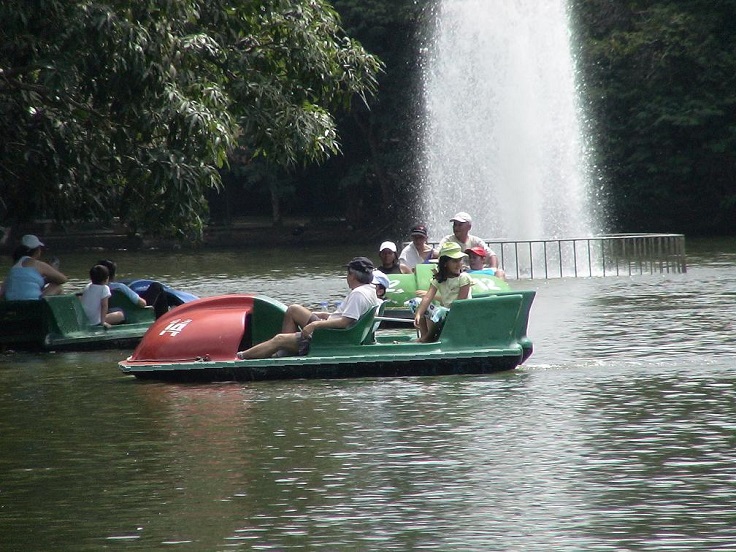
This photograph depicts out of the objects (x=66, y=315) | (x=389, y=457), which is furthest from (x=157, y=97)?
(x=389, y=457)

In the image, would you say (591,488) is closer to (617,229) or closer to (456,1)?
(456,1)

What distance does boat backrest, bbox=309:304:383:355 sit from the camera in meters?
14.5

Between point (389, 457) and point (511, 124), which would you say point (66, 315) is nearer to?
point (389, 457)

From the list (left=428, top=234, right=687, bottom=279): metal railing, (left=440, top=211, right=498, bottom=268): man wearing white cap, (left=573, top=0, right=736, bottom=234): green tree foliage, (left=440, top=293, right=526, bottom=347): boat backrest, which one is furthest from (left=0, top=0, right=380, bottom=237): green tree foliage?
(left=573, top=0, right=736, bottom=234): green tree foliage

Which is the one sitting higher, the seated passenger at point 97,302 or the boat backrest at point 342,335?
the seated passenger at point 97,302

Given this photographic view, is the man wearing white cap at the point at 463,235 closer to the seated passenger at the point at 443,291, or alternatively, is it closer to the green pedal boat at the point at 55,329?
the seated passenger at the point at 443,291

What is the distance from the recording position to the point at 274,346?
1462 cm

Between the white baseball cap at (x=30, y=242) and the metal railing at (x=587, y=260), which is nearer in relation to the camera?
the white baseball cap at (x=30, y=242)

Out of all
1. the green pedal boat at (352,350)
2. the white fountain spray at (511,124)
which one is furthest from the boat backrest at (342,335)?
the white fountain spray at (511,124)

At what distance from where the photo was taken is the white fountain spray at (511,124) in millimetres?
34094

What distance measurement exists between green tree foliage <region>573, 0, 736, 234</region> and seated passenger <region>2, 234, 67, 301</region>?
32.6m

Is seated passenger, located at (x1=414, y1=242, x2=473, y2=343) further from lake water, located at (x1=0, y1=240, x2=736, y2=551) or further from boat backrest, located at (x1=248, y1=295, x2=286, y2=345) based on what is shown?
boat backrest, located at (x1=248, y1=295, x2=286, y2=345)

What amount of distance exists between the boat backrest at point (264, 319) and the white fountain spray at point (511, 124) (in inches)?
719

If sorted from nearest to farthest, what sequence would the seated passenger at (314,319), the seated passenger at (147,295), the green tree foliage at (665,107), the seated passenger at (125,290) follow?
the seated passenger at (314,319), the seated passenger at (147,295), the seated passenger at (125,290), the green tree foliage at (665,107)
